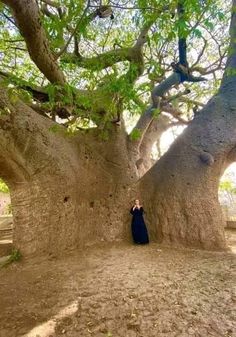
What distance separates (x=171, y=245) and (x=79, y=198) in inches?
83.1

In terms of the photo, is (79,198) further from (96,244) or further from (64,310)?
(64,310)

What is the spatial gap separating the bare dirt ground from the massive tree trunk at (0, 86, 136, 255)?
0.63 metres

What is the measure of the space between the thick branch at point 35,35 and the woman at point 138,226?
3.24 m

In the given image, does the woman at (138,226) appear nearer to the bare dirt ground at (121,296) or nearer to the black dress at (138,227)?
the black dress at (138,227)

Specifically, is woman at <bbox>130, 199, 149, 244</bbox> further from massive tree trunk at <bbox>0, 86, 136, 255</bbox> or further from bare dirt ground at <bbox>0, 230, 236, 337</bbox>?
bare dirt ground at <bbox>0, 230, 236, 337</bbox>

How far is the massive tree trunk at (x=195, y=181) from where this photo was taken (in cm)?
564

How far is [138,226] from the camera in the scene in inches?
234

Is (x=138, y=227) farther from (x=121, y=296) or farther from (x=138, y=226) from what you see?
(x=121, y=296)

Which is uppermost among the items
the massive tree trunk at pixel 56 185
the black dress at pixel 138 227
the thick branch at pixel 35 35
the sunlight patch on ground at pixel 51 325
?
the thick branch at pixel 35 35

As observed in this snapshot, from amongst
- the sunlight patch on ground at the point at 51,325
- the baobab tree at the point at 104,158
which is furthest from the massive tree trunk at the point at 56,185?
the sunlight patch on ground at the point at 51,325

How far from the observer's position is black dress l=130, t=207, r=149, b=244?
587 centimetres

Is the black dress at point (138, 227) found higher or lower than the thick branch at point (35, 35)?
lower

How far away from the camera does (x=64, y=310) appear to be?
303 cm

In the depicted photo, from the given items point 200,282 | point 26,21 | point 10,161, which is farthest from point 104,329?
point 10,161
